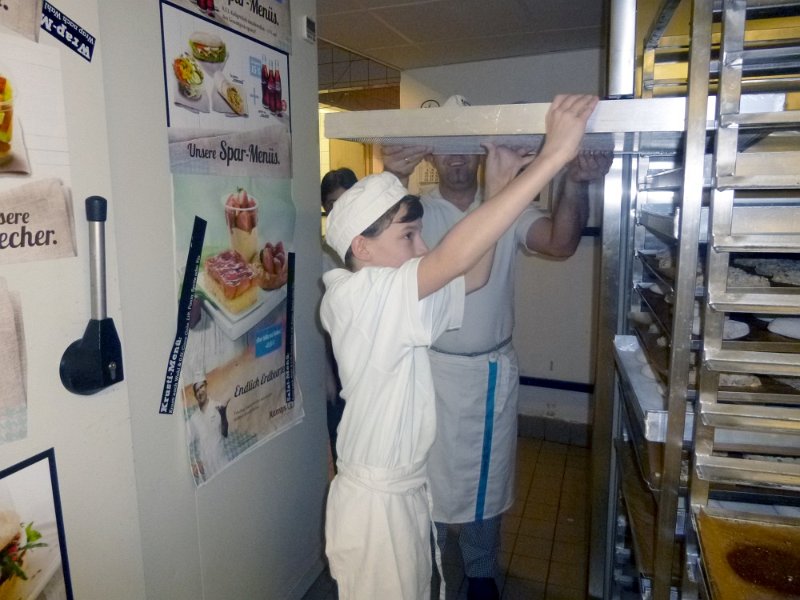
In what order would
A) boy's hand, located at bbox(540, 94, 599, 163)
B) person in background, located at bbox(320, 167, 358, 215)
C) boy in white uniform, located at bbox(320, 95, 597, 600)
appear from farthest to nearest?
person in background, located at bbox(320, 167, 358, 215)
boy in white uniform, located at bbox(320, 95, 597, 600)
boy's hand, located at bbox(540, 94, 599, 163)

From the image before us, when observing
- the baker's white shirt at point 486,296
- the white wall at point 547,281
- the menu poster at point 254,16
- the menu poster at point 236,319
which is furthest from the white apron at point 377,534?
the white wall at point 547,281

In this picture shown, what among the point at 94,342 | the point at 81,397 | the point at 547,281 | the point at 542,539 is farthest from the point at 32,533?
the point at 547,281

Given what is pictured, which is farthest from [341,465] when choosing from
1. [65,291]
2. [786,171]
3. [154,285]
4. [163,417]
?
[786,171]

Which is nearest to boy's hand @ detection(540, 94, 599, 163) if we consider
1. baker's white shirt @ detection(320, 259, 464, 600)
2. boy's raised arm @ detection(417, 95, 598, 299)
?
boy's raised arm @ detection(417, 95, 598, 299)

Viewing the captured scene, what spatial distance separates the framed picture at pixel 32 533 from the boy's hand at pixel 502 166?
1.01 meters

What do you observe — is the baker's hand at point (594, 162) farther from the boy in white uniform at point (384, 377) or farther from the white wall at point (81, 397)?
the white wall at point (81, 397)

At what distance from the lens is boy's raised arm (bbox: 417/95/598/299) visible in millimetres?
844

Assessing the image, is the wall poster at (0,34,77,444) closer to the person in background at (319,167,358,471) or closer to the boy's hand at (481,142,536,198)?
the boy's hand at (481,142,536,198)

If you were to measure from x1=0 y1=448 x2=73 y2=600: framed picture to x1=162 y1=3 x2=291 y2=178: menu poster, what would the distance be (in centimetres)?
69

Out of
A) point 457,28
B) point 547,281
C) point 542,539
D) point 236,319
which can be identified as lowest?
point 542,539

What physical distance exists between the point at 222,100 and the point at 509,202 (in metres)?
0.83

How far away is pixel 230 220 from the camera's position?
4.77ft

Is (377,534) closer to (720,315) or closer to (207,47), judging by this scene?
(720,315)

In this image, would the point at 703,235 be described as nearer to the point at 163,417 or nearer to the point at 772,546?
the point at 772,546
